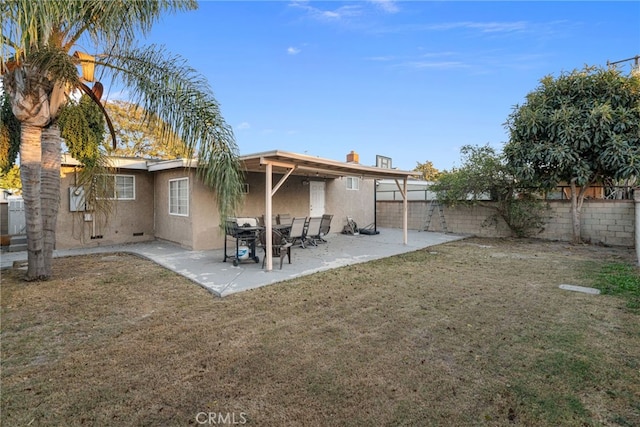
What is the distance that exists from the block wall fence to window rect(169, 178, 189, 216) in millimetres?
10288

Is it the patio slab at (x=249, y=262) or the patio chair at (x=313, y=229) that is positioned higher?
the patio chair at (x=313, y=229)

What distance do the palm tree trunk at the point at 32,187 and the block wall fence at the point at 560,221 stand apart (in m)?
13.5

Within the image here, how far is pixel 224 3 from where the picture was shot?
9.06 meters

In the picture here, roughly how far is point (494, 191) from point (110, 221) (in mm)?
13663

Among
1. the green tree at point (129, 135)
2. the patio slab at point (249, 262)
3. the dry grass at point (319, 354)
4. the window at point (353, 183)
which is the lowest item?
the dry grass at point (319, 354)

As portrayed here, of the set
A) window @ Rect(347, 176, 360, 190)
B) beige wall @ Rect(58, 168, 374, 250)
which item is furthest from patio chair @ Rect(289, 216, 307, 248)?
window @ Rect(347, 176, 360, 190)

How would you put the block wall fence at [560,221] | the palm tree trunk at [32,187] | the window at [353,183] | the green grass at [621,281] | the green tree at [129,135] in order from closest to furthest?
the green grass at [621,281] < the palm tree trunk at [32,187] < the block wall fence at [560,221] < the window at [353,183] < the green tree at [129,135]

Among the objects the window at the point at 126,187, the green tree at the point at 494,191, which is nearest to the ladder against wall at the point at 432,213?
the green tree at the point at 494,191

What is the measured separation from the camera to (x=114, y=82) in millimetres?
5801

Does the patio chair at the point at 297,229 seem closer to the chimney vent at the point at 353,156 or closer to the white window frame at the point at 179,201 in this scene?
the white window frame at the point at 179,201

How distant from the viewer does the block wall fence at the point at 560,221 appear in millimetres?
10469

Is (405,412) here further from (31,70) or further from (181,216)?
(181,216)

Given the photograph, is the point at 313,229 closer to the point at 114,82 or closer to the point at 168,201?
the point at 168,201

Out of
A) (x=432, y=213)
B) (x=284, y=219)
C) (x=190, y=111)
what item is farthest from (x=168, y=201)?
(x=432, y=213)
